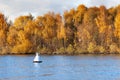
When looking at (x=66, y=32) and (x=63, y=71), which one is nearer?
(x=63, y=71)

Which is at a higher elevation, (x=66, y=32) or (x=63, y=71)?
(x=66, y=32)

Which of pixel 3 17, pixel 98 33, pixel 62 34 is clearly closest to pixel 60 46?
pixel 62 34

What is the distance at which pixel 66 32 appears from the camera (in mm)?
156250

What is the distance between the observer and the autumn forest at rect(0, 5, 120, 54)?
492 ft

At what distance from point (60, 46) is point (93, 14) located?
16.7 metres

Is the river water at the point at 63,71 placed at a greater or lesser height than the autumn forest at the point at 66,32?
lesser

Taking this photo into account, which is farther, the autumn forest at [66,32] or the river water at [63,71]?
the autumn forest at [66,32]

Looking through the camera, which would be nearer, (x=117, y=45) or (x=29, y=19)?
(x=117, y=45)

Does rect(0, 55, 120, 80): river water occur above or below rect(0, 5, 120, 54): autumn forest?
below

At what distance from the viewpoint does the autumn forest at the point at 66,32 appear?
14988cm

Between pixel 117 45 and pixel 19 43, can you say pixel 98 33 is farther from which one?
pixel 19 43

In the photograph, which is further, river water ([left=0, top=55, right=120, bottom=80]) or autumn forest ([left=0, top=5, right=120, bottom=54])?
autumn forest ([left=0, top=5, right=120, bottom=54])

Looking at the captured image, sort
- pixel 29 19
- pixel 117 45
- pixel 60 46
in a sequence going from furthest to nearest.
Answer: pixel 29 19 → pixel 60 46 → pixel 117 45

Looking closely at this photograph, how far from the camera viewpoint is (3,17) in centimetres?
17112
